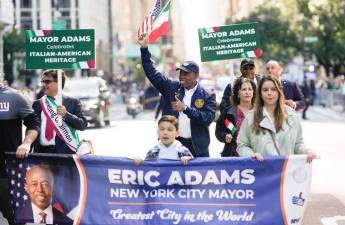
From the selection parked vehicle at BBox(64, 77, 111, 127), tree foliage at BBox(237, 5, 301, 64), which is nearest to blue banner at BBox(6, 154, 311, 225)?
parked vehicle at BBox(64, 77, 111, 127)

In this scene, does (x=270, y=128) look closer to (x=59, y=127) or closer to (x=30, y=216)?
(x=30, y=216)

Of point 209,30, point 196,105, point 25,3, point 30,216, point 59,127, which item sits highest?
point 25,3

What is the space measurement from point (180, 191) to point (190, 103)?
1.39 meters

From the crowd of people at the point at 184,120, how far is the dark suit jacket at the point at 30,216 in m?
0.04

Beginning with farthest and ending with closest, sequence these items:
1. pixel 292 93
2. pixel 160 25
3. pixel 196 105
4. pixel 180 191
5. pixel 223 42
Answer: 1. pixel 292 93
2. pixel 223 42
3. pixel 160 25
4. pixel 196 105
5. pixel 180 191

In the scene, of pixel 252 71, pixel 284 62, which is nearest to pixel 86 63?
pixel 252 71

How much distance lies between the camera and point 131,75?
105 metres

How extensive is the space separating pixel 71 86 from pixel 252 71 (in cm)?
1981

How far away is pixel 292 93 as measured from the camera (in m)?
10.5

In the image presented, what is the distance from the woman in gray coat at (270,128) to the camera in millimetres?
6516

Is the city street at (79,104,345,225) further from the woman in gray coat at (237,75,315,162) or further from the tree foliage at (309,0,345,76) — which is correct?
the tree foliage at (309,0,345,76)

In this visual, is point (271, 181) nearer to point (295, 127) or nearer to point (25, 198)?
point (295, 127)

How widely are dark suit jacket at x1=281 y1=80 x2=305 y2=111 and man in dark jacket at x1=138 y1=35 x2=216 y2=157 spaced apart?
2.54m

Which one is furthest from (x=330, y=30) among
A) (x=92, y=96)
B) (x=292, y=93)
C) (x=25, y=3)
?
(x=25, y=3)
